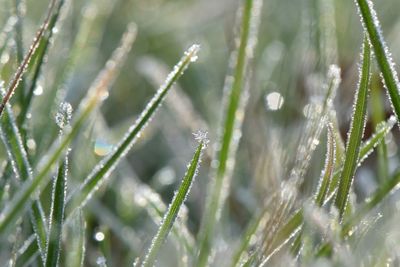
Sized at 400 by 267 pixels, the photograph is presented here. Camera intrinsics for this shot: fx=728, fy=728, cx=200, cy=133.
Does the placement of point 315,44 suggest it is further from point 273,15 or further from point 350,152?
point 273,15

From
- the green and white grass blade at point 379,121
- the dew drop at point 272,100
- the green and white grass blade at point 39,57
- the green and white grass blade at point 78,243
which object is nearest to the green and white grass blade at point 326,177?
the green and white grass blade at point 379,121

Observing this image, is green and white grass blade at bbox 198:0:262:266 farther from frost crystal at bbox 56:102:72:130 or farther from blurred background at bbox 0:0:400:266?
frost crystal at bbox 56:102:72:130

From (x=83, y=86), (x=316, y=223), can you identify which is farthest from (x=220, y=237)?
(x=83, y=86)

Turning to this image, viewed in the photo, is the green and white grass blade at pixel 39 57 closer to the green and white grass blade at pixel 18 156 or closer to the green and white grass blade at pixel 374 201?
the green and white grass blade at pixel 18 156

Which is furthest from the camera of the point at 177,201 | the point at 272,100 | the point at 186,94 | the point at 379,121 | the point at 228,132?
the point at 186,94

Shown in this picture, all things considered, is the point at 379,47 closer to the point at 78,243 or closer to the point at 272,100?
the point at 78,243

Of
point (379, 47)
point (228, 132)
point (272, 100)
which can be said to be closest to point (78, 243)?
point (228, 132)
